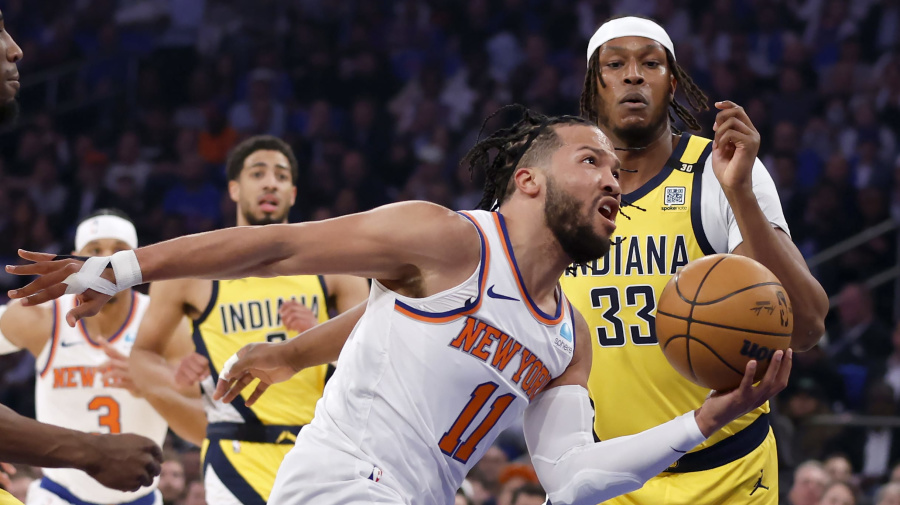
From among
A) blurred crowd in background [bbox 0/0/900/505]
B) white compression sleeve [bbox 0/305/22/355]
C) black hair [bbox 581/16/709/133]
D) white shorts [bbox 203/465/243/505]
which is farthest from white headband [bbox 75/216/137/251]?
black hair [bbox 581/16/709/133]

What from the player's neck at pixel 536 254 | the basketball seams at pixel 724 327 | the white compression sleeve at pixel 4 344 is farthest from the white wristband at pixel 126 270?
the white compression sleeve at pixel 4 344

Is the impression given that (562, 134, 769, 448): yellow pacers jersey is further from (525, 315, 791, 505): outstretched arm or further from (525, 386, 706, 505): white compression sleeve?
(525, 386, 706, 505): white compression sleeve

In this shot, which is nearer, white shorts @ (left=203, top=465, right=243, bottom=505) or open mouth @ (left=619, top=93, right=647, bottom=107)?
open mouth @ (left=619, top=93, right=647, bottom=107)

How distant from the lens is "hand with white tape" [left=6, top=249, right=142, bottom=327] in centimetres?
282

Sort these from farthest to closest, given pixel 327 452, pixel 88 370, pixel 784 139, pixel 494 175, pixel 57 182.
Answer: pixel 57 182 → pixel 784 139 → pixel 88 370 → pixel 494 175 → pixel 327 452

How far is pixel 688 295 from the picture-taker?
3475mm

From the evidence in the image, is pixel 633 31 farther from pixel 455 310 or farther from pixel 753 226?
pixel 455 310

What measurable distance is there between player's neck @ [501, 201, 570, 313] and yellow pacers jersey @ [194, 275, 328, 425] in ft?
8.90

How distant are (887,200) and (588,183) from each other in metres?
7.89

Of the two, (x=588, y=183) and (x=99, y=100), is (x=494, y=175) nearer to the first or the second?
(x=588, y=183)

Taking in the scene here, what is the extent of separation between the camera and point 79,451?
335 cm

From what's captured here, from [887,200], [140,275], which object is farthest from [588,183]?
[887,200]

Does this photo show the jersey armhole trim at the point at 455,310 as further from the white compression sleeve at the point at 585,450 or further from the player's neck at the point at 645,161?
the player's neck at the point at 645,161

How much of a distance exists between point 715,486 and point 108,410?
423 cm
